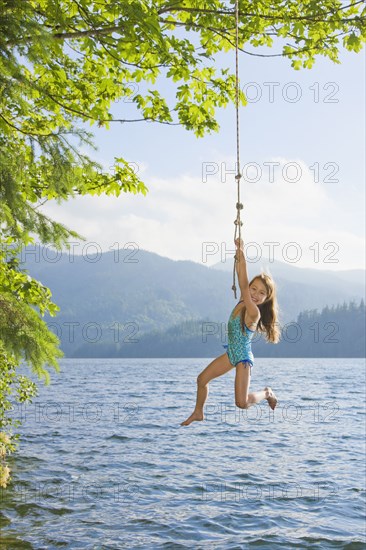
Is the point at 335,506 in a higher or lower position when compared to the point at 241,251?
lower

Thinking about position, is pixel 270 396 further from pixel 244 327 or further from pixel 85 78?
pixel 85 78

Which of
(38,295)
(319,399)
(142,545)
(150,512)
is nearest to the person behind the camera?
(38,295)

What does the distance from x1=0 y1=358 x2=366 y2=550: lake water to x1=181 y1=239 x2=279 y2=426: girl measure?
10.7 metres

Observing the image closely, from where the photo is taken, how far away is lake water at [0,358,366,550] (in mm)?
16609

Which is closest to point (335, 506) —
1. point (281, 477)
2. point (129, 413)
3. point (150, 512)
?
point (281, 477)

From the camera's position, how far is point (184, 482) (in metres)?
22.3

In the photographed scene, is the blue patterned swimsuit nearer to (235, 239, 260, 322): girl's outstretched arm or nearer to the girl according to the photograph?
the girl

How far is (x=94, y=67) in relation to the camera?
1098 cm

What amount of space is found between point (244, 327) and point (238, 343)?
157 millimetres

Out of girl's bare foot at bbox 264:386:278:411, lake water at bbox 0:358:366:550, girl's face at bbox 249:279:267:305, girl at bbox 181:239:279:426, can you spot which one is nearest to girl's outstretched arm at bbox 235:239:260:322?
girl at bbox 181:239:279:426

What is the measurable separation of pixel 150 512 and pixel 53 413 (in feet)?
86.1

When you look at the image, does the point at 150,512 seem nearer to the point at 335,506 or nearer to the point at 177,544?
the point at 177,544

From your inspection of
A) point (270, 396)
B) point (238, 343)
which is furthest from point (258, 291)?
point (270, 396)

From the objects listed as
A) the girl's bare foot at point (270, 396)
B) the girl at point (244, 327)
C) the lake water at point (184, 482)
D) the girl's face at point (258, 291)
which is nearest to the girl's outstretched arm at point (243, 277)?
the girl at point (244, 327)
